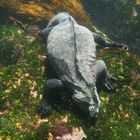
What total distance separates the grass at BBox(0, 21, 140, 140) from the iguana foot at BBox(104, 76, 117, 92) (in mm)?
151

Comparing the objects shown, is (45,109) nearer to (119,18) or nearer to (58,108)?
(58,108)

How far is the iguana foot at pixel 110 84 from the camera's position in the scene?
10969mm

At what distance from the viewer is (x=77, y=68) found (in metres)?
10.1

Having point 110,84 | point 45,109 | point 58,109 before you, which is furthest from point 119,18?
point 45,109

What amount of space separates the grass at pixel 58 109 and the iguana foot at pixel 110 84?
15 cm

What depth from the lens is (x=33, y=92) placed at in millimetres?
10461

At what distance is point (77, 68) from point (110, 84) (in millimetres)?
1389

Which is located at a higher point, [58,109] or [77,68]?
[77,68]

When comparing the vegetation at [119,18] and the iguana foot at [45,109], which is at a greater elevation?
the iguana foot at [45,109]

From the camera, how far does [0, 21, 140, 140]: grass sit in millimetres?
9211

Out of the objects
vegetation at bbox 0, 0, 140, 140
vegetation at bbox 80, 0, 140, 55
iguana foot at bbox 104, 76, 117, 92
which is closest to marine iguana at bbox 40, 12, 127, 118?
iguana foot at bbox 104, 76, 117, 92

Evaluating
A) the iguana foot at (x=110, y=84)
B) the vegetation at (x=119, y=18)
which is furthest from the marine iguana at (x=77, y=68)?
the vegetation at (x=119, y=18)

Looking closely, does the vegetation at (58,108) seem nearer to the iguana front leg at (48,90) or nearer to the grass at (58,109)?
the grass at (58,109)

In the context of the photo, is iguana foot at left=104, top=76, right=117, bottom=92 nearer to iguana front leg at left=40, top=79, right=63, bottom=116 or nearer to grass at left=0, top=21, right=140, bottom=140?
grass at left=0, top=21, right=140, bottom=140
